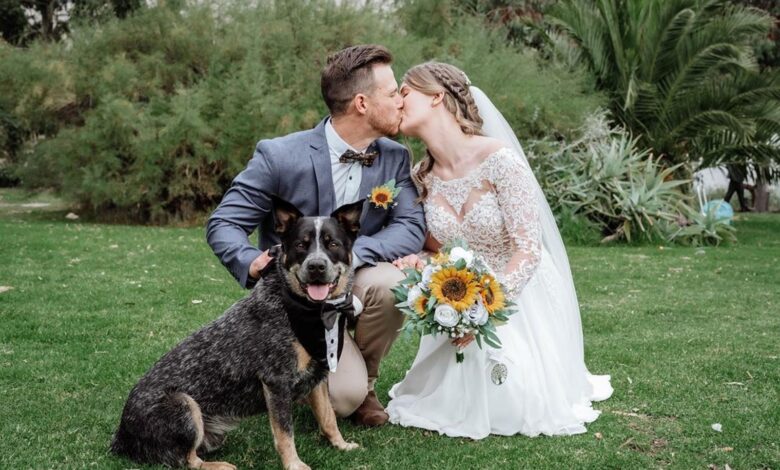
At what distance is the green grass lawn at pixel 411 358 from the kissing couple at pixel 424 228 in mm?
217

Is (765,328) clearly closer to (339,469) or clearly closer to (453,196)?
(453,196)

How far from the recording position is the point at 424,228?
4410 millimetres

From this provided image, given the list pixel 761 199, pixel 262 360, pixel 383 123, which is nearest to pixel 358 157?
pixel 383 123

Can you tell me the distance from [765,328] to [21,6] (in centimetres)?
2563

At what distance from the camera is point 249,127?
14.4 metres

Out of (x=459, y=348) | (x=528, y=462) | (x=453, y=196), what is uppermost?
(x=453, y=196)

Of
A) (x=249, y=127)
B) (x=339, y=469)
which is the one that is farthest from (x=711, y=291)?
(x=249, y=127)

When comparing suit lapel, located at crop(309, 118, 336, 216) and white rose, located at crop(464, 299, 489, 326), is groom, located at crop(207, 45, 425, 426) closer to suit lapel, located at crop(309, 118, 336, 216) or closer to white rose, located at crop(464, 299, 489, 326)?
suit lapel, located at crop(309, 118, 336, 216)

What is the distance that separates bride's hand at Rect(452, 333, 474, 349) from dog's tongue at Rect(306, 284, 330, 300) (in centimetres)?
88

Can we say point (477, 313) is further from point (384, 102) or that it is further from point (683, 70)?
point (683, 70)

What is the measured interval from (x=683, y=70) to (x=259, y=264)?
13.9 meters

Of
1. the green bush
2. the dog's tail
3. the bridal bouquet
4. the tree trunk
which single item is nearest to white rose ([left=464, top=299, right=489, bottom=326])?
the bridal bouquet

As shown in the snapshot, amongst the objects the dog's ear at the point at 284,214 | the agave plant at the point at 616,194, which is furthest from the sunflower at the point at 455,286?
the agave plant at the point at 616,194

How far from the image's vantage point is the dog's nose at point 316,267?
11.1 feet
